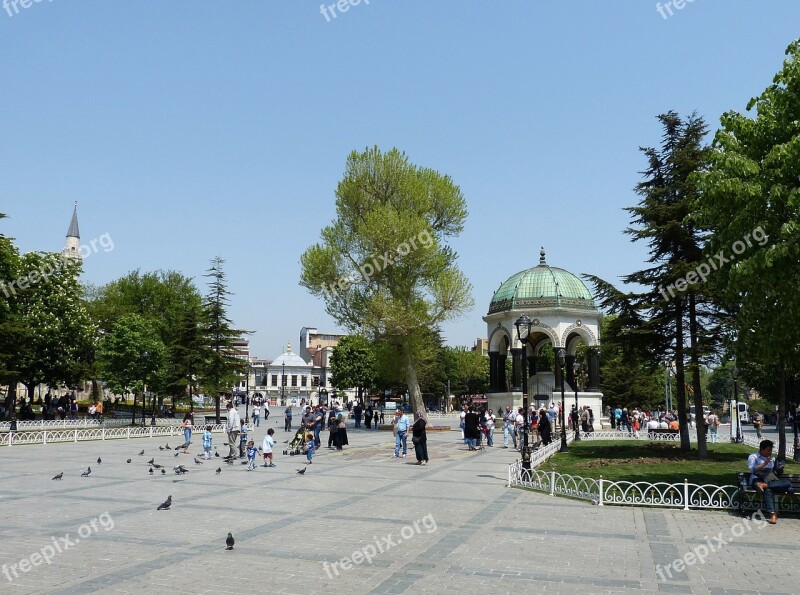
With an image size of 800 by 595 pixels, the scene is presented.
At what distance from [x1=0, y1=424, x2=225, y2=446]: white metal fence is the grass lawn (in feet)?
53.3

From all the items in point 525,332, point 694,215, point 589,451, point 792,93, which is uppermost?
point 792,93

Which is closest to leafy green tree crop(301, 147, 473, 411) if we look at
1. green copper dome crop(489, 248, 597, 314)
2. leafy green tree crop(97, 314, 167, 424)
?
green copper dome crop(489, 248, 597, 314)

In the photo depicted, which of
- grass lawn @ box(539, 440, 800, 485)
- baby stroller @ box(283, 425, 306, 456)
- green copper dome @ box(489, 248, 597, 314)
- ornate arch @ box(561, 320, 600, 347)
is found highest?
green copper dome @ box(489, 248, 597, 314)

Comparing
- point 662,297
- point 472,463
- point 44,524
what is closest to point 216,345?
point 472,463

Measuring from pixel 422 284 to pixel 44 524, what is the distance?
2794 cm

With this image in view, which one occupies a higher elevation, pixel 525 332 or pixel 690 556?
pixel 525 332

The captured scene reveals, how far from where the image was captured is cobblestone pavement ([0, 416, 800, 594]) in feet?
23.9

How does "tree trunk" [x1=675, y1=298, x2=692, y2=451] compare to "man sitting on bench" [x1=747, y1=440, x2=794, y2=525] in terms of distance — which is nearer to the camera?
"man sitting on bench" [x1=747, y1=440, x2=794, y2=525]

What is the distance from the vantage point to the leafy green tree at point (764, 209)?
37.1ft

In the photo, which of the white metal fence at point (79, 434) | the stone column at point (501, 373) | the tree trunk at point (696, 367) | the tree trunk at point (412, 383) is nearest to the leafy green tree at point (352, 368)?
the stone column at point (501, 373)

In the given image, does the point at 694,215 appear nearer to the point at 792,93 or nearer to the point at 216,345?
the point at 792,93

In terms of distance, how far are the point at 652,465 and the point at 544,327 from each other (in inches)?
895

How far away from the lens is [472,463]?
2011cm

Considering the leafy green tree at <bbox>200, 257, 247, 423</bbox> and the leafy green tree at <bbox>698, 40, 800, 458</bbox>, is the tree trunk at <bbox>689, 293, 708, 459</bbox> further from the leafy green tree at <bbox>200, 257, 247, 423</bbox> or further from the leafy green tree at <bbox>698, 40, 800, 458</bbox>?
the leafy green tree at <bbox>200, 257, 247, 423</bbox>
